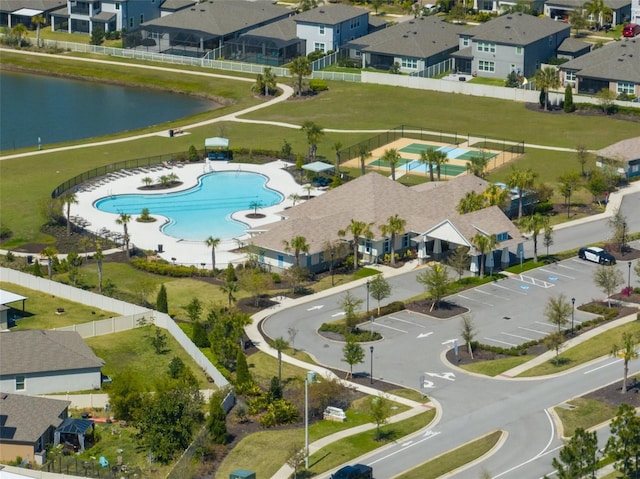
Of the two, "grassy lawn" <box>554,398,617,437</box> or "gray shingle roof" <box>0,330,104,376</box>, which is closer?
"grassy lawn" <box>554,398,617,437</box>

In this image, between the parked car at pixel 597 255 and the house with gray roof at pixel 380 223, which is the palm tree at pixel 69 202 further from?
the parked car at pixel 597 255

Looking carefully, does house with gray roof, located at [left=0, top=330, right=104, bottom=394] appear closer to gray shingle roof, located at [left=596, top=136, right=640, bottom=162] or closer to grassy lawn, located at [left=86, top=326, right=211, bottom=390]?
grassy lawn, located at [left=86, top=326, right=211, bottom=390]

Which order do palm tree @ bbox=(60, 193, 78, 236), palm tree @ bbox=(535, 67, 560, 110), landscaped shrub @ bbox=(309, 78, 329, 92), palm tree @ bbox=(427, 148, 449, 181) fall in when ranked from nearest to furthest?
1. palm tree @ bbox=(60, 193, 78, 236)
2. palm tree @ bbox=(427, 148, 449, 181)
3. palm tree @ bbox=(535, 67, 560, 110)
4. landscaped shrub @ bbox=(309, 78, 329, 92)

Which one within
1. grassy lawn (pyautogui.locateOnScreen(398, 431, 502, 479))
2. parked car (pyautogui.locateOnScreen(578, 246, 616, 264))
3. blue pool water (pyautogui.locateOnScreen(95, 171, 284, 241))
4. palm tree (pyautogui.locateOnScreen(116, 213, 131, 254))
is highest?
palm tree (pyautogui.locateOnScreen(116, 213, 131, 254))

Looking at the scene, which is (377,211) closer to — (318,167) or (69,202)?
(318,167)

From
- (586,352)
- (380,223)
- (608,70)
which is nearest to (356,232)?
(380,223)

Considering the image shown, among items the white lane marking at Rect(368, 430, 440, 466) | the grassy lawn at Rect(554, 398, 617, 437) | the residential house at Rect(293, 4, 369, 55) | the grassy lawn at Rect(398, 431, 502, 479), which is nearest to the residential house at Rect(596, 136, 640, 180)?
the grassy lawn at Rect(554, 398, 617, 437)

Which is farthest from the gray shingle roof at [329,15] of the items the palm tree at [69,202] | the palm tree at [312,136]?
the palm tree at [69,202]
